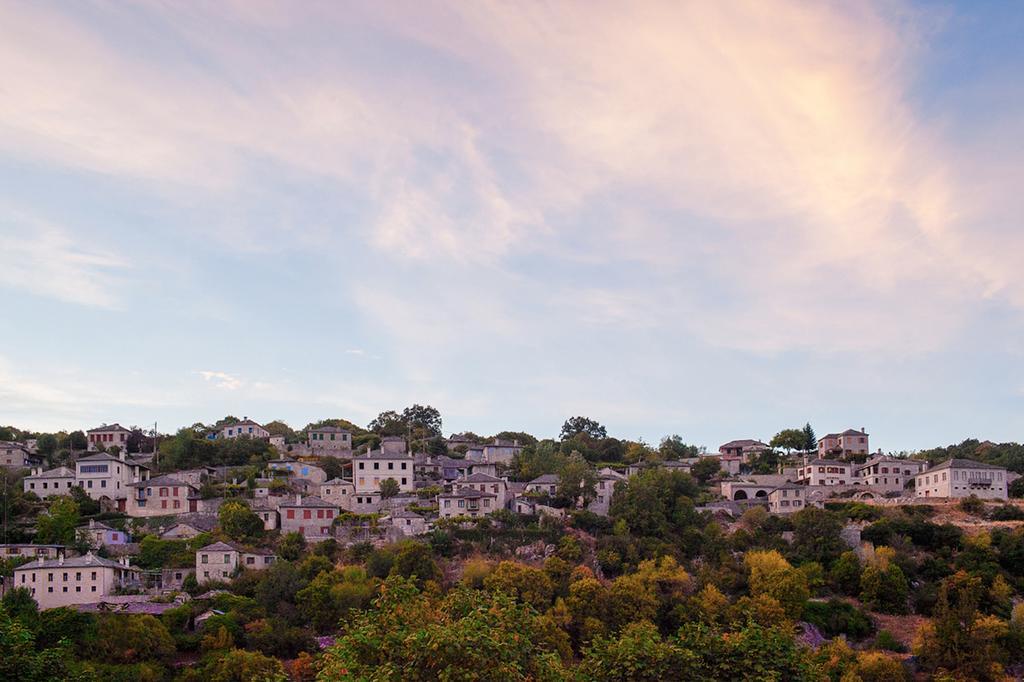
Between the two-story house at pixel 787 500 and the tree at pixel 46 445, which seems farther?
the tree at pixel 46 445

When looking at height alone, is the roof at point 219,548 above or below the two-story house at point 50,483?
below

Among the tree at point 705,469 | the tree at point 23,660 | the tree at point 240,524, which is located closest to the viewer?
the tree at point 23,660

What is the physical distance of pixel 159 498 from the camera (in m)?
76.6

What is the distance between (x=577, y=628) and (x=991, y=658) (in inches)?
875

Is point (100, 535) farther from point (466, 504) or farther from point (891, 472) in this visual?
point (891, 472)

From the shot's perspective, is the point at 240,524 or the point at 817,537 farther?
the point at 817,537

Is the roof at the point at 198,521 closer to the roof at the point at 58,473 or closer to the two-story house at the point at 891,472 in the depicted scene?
the roof at the point at 58,473

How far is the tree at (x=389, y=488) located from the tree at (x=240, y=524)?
37.0 ft

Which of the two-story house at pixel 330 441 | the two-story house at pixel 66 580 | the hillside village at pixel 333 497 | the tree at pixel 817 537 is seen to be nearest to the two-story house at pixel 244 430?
the hillside village at pixel 333 497

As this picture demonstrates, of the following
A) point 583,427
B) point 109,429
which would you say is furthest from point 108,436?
point 583,427

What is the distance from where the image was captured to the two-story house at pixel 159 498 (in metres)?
76.1

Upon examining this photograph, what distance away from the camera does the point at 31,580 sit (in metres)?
61.6

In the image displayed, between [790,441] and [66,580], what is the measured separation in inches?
2859

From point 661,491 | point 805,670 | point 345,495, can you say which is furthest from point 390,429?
point 805,670
